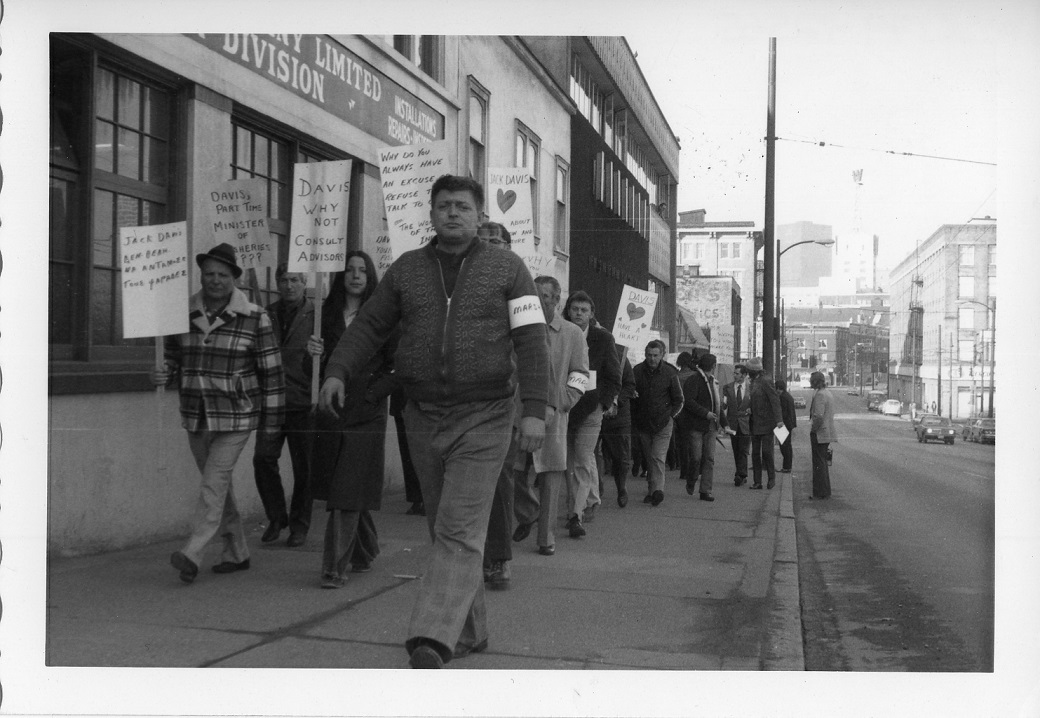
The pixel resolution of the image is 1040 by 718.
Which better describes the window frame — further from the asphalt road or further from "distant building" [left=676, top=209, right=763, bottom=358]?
the asphalt road

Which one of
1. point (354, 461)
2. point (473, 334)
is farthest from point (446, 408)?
point (354, 461)

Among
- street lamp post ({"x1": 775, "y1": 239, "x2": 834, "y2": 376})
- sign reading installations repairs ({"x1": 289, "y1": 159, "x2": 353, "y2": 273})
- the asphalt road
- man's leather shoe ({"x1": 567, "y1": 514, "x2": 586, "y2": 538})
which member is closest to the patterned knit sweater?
sign reading installations repairs ({"x1": 289, "y1": 159, "x2": 353, "y2": 273})

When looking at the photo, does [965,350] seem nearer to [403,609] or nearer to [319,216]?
[403,609]

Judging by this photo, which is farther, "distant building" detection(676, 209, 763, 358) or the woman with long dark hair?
"distant building" detection(676, 209, 763, 358)

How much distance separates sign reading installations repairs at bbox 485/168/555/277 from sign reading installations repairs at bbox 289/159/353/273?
2.53 ft

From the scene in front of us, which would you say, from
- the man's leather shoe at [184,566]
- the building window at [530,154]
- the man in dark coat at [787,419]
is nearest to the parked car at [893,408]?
the man in dark coat at [787,419]

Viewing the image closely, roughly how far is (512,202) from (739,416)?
1.72m

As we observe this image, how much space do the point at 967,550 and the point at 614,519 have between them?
2812 millimetres

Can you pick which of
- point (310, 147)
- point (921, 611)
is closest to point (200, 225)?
point (310, 147)

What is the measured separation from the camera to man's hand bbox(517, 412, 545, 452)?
4.70m

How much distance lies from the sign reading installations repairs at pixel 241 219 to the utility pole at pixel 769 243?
268 centimetres

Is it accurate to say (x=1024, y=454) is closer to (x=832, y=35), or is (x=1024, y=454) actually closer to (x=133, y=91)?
(x=832, y=35)

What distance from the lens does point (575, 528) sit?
7.50 m

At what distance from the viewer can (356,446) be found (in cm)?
577
